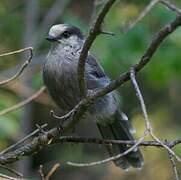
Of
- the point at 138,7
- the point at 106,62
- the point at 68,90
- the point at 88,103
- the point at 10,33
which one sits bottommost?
the point at 88,103

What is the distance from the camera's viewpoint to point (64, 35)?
4.72 metres

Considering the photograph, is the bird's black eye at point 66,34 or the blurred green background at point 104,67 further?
the blurred green background at point 104,67

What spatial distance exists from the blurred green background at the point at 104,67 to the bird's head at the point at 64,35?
1305mm

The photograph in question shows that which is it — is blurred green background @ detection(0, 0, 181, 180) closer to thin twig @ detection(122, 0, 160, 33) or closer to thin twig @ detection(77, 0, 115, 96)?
thin twig @ detection(77, 0, 115, 96)

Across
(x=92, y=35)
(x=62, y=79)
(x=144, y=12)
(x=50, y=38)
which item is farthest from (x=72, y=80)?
(x=144, y=12)

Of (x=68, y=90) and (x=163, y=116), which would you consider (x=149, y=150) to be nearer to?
(x=163, y=116)

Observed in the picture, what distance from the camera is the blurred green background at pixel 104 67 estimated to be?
6.59 meters

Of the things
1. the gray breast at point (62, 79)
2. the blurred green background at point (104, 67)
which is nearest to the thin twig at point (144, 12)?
the gray breast at point (62, 79)

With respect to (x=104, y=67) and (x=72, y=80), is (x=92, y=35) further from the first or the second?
(x=104, y=67)

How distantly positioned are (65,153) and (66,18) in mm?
1743

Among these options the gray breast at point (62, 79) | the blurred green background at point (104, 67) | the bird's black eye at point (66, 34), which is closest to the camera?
the gray breast at point (62, 79)

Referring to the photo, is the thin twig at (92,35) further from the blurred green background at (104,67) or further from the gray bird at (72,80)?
the blurred green background at (104,67)

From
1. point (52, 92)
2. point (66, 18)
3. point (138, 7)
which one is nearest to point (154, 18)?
point (138, 7)

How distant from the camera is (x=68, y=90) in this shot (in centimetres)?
452
